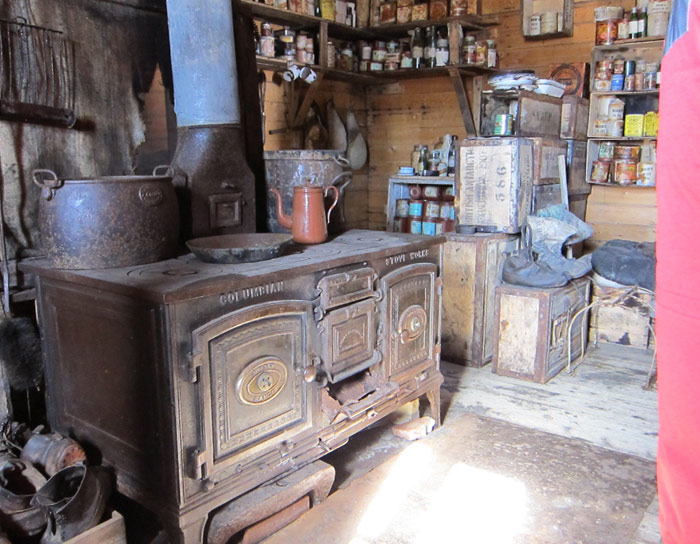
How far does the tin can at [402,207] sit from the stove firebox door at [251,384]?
9.12 ft

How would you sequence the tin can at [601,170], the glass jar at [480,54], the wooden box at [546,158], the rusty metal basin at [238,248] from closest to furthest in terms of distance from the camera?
the rusty metal basin at [238,248] < the wooden box at [546,158] < the tin can at [601,170] < the glass jar at [480,54]

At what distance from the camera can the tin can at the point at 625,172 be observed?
3.51 metres

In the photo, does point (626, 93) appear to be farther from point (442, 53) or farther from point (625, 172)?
point (442, 53)

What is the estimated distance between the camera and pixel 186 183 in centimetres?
181

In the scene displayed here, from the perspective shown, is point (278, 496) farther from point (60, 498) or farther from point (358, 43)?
point (358, 43)

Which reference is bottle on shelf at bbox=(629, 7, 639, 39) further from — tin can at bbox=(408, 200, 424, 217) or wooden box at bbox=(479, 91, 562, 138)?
tin can at bbox=(408, 200, 424, 217)

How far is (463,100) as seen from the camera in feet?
13.1

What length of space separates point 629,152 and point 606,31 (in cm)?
70

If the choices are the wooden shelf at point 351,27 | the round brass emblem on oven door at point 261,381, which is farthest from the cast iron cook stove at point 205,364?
the wooden shelf at point 351,27

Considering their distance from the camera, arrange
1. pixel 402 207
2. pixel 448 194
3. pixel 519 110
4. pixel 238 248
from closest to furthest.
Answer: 1. pixel 238 248
2. pixel 519 110
3. pixel 448 194
4. pixel 402 207

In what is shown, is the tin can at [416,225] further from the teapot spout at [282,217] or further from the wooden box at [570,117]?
the teapot spout at [282,217]

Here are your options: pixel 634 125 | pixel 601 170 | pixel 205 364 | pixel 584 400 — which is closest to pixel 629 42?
pixel 634 125

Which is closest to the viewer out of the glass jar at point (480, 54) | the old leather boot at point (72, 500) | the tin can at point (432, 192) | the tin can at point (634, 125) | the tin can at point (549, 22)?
the old leather boot at point (72, 500)

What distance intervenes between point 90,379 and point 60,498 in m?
0.27
